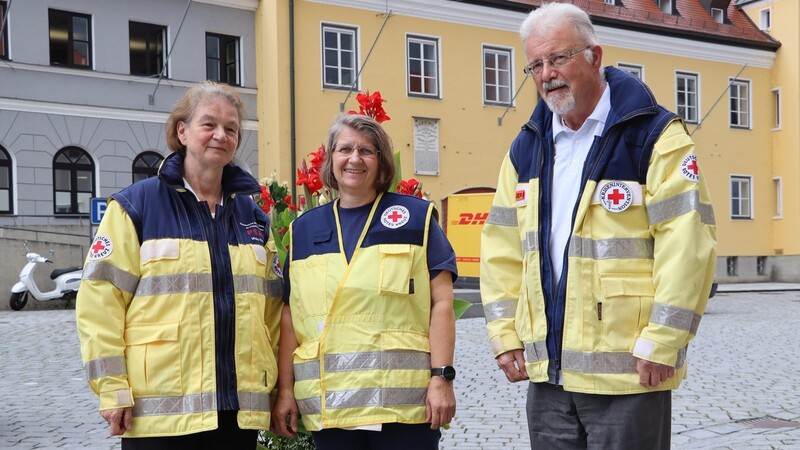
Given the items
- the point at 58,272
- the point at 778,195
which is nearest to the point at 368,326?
the point at 58,272

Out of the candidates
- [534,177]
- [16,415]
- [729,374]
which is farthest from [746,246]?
[534,177]

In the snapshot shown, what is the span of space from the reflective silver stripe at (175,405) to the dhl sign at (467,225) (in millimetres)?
16733

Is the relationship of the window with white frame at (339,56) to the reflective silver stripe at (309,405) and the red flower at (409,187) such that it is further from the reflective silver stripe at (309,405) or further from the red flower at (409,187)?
the reflective silver stripe at (309,405)

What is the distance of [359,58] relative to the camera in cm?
2470

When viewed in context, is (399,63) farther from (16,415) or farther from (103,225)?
(103,225)

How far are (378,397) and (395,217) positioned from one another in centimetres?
70

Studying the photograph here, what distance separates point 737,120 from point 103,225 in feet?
105

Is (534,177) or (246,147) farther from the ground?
(246,147)

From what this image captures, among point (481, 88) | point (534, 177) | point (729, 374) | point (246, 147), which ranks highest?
point (481, 88)

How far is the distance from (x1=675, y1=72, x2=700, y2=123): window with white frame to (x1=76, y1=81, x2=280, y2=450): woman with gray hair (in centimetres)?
2917

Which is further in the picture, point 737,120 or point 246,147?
point 737,120

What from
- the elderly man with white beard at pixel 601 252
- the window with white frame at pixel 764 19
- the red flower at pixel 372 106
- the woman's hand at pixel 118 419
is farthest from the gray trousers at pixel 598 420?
the window with white frame at pixel 764 19

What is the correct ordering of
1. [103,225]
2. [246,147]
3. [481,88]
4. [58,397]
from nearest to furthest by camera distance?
[103,225]
[58,397]
[246,147]
[481,88]

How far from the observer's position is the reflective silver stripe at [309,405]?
3.56 m
